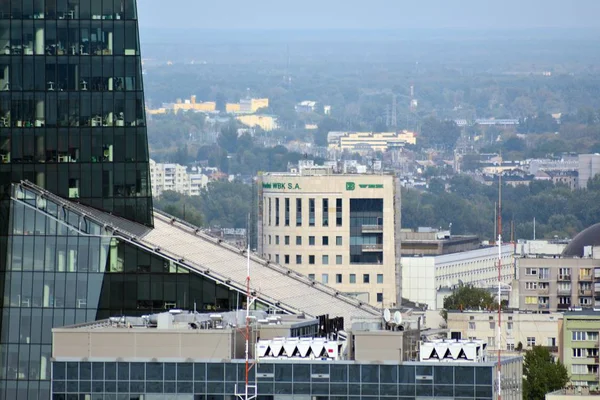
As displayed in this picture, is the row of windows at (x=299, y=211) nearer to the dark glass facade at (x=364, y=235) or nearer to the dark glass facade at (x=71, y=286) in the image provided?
the dark glass facade at (x=364, y=235)

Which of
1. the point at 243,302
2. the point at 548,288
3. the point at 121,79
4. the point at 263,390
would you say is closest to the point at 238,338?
the point at 263,390

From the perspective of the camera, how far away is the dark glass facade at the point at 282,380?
6166 cm

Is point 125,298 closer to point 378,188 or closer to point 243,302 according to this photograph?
point 243,302

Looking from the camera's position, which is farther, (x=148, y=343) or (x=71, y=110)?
(x=71, y=110)

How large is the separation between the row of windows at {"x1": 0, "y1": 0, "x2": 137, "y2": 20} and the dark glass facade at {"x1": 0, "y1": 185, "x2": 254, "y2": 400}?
6.37m

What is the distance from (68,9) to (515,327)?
44.8m

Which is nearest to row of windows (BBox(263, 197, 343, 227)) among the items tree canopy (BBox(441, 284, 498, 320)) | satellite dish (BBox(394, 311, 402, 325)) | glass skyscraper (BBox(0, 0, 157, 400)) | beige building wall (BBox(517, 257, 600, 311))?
tree canopy (BBox(441, 284, 498, 320))

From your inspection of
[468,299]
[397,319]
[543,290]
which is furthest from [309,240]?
[397,319]

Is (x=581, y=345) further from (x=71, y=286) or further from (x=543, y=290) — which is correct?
(x=543, y=290)

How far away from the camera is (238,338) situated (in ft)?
211

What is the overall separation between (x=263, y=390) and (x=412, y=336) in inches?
169

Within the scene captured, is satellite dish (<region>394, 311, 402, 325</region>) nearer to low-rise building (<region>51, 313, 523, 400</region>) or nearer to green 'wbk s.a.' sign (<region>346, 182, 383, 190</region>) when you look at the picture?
low-rise building (<region>51, 313, 523, 400</region>)

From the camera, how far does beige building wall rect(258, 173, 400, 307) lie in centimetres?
16025

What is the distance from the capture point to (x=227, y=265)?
84.6m
